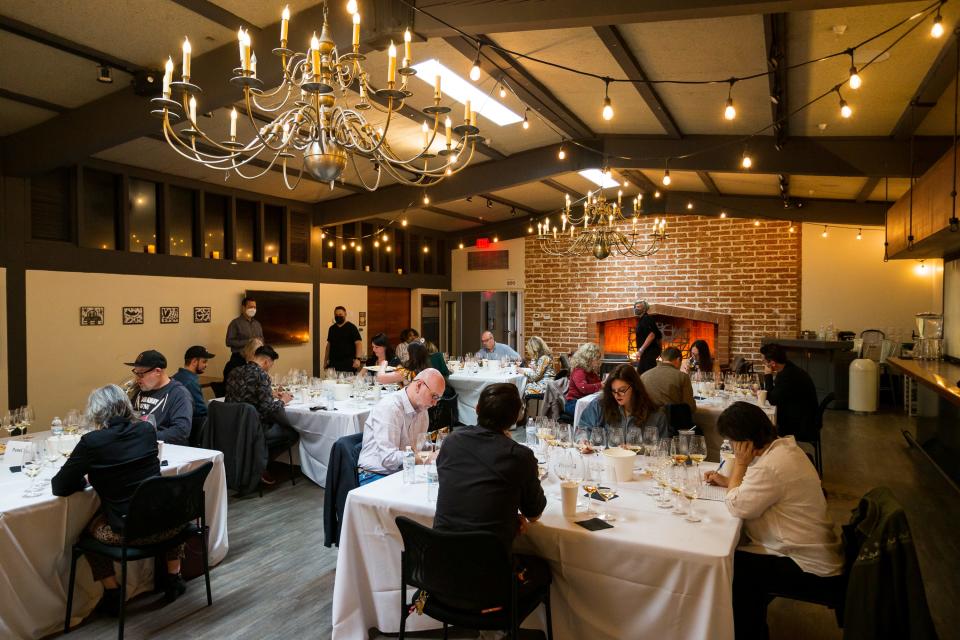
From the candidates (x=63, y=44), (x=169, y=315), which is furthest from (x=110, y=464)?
(x=169, y=315)

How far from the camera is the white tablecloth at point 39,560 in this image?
109 inches

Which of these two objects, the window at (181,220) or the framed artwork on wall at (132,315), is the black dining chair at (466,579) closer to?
the framed artwork on wall at (132,315)

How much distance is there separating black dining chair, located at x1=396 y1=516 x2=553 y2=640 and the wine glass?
0.69 metres

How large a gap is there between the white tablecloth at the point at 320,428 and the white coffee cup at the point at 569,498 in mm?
2887

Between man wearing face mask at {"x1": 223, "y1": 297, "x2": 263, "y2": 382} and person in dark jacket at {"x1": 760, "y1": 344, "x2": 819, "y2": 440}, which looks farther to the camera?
man wearing face mask at {"x1": 223, "y1": 297, "x2": 263, "y2": 382}

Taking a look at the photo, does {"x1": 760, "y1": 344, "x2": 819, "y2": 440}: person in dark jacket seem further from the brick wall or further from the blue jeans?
the brick wall

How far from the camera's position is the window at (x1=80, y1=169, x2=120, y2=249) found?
22.8 feet

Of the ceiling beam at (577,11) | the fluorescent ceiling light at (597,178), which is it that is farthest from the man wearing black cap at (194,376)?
the fluorescent ceiling light at (597,178)

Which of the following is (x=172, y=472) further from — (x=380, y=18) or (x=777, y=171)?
(x=777, y=171)

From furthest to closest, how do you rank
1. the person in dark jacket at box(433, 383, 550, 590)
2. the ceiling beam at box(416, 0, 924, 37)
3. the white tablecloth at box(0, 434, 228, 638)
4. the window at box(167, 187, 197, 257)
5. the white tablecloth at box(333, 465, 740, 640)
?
the window at box(167, 187, 197, 257)
the ceiling beam at box(416, 0, 924, 37)
the white tablecloth at box(0, 434, 228, 638)
the person in dark jacket at box(433, 383, 550, 590)
the white tablecloth at box(333, 465, 740, 640)

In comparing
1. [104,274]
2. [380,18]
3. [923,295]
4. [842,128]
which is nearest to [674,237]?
[923,295]

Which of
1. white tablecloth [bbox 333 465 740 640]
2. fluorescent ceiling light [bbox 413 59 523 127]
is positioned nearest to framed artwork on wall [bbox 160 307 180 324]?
fluorescent ceiling light [bbox 413 59 523 127]

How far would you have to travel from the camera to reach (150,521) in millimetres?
2928

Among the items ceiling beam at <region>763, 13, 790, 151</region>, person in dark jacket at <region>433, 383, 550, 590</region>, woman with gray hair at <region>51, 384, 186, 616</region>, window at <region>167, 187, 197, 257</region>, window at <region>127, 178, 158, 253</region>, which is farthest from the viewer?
window at <region>167, 187, 197, 257</region>
